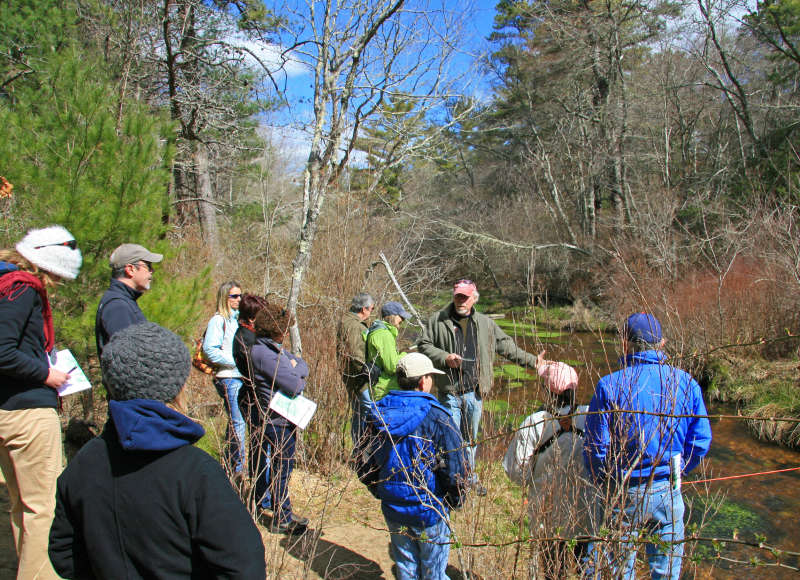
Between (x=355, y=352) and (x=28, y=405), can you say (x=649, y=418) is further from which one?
(x=28, y=405)

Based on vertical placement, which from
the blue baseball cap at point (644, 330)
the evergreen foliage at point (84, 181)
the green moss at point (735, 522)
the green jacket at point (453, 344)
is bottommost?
the green moss at point (735, 522)

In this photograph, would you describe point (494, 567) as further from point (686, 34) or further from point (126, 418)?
point (686, 34)

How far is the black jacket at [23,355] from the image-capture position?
90.7 inches

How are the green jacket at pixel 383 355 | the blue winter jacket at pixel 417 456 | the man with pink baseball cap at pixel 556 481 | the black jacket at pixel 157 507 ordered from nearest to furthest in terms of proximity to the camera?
the black jacket at pixel 157 507
the man with pink baseball cap at pixel 556 481
the blue winter jacket at pixel 417 456
the green jacket at pixel 383 355

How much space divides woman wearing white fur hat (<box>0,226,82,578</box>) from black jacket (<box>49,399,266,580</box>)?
4.35 ft

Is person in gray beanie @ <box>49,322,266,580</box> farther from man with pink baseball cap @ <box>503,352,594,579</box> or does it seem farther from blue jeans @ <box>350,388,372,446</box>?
blue jeans @ <box>350,388,372,446</box>

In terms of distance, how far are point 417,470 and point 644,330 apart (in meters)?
1.24

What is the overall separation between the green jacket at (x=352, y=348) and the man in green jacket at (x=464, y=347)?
0.50m

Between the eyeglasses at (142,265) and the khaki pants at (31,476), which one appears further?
the eyeglasses at (142,265)

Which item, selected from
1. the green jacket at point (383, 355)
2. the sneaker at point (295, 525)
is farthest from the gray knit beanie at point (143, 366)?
the green jacket at point (383, 355)

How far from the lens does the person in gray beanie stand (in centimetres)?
125

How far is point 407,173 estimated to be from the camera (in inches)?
882

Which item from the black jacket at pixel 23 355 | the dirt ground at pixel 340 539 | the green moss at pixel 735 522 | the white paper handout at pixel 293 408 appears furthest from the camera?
the green moss at pixel 735 522

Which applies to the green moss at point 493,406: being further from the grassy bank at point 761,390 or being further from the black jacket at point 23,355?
the grassy bank at point 761,390
